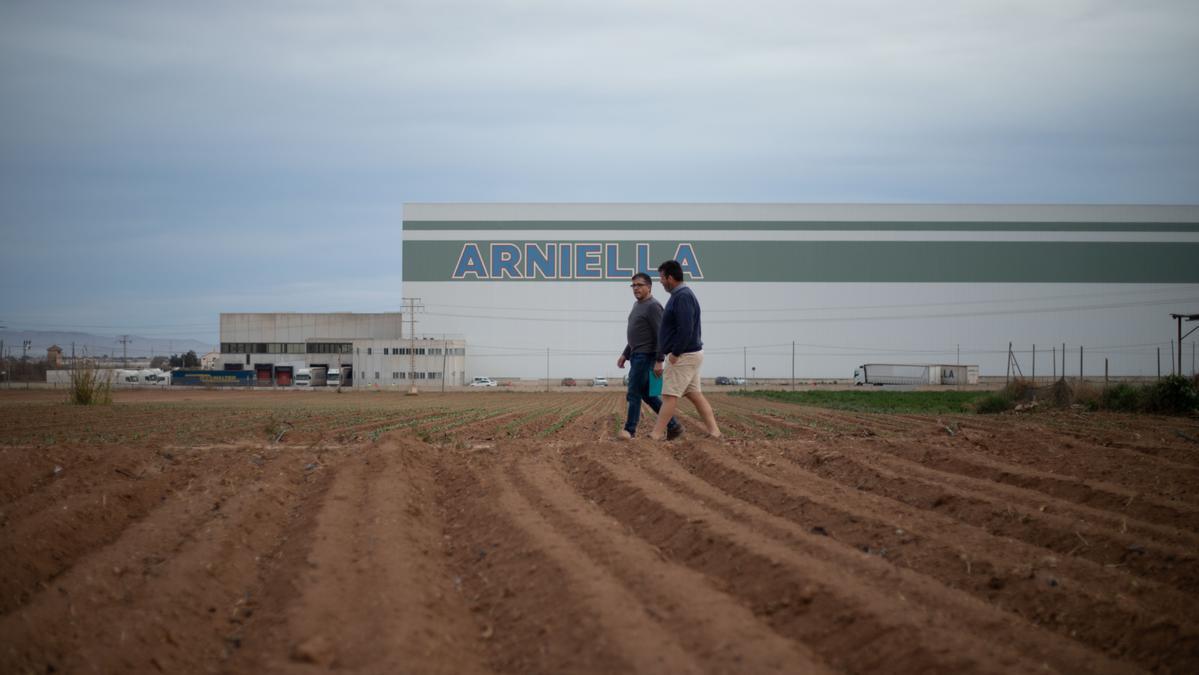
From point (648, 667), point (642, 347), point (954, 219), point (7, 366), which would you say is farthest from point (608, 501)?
point (7, 366)

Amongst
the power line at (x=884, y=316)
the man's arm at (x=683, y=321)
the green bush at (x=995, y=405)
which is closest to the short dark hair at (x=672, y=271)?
the man's arm at (x=683, y=321)

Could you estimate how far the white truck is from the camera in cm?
4881

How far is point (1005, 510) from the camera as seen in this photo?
14.1 ft

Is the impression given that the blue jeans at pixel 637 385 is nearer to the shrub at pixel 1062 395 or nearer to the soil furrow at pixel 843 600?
the soil furrow at pixel 843 600

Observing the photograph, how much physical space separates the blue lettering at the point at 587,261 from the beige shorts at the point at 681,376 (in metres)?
43.1

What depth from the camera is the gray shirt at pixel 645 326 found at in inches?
314

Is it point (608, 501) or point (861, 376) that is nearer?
point (608, 501)

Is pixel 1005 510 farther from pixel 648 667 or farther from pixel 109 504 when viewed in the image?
pixel 109 504

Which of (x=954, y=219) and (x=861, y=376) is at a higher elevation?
(x=954, y=219)

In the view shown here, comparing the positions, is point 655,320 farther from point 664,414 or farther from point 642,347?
point 664,414

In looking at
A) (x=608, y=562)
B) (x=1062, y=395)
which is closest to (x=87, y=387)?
(x=608, y=562)

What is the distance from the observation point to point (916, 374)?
1960 inches

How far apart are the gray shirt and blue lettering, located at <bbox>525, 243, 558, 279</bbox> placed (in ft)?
140

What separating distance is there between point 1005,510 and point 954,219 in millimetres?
50188
